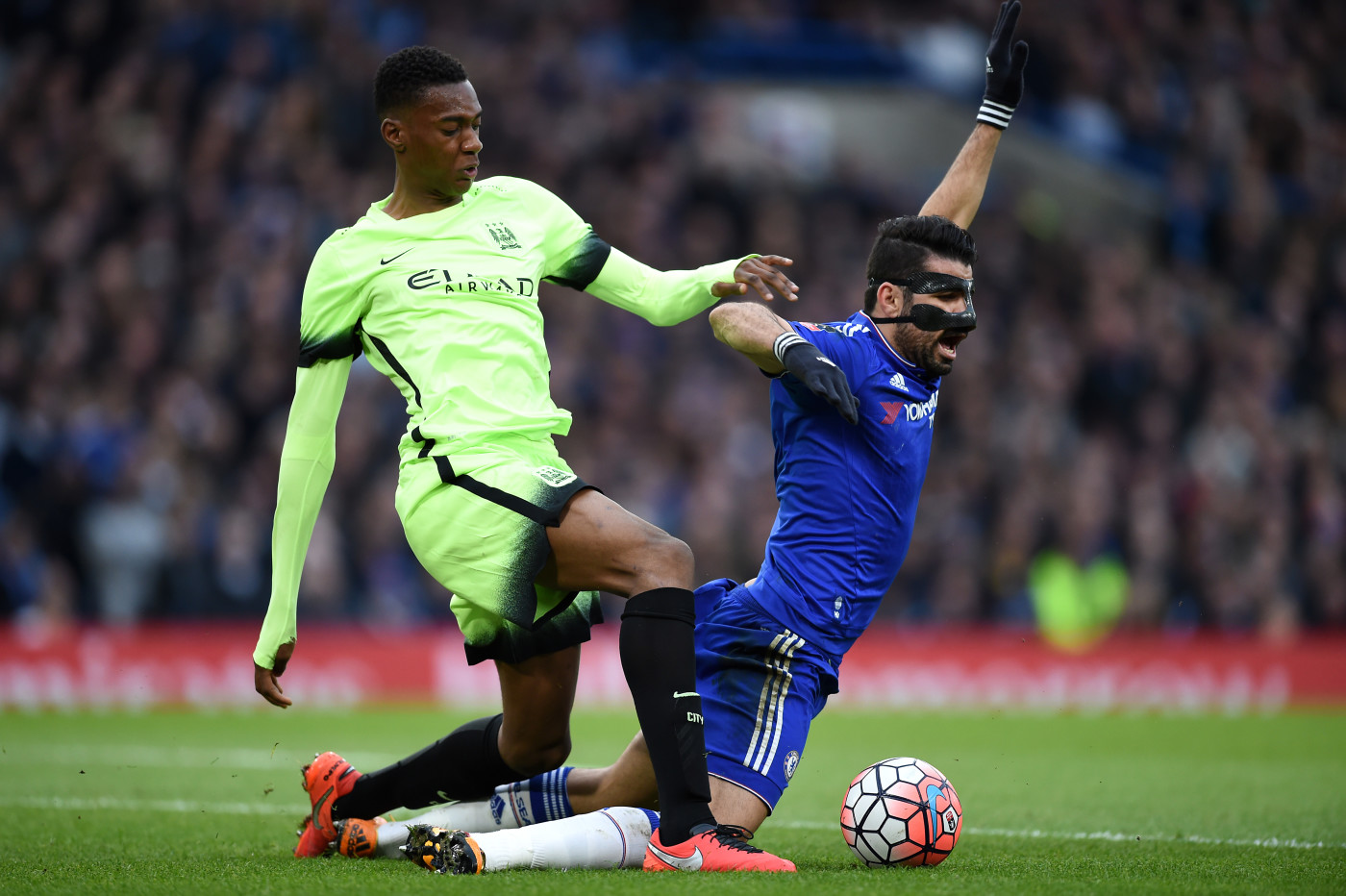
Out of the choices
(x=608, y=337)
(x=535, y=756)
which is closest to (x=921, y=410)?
(x=535, y=756)

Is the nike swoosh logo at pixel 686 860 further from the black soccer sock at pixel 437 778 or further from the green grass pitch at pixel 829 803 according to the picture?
the black soccer sock at pixel 437 778

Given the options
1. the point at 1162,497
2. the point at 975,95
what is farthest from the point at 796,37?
the point at 1162,497

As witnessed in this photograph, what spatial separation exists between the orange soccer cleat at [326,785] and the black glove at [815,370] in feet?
6.92

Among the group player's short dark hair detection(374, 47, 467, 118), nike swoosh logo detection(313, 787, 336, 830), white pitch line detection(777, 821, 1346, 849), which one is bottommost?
white pitch line detection(777, 821, 1346, 849)

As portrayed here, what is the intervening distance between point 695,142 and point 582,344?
4126 mm

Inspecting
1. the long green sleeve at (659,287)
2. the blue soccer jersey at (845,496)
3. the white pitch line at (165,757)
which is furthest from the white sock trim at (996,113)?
the white pitch line at (165,757)

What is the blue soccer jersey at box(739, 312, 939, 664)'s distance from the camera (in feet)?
15.7

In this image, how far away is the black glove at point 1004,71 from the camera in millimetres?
5531

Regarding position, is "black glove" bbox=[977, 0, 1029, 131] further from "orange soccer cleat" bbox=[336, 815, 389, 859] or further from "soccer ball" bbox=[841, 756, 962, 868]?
"orange soccer cleat" bbox=[336, 815, 389, 859]

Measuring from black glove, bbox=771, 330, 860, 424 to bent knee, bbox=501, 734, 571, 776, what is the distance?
1491mm

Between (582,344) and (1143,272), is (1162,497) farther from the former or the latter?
(582,344)

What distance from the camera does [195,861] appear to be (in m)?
4.80

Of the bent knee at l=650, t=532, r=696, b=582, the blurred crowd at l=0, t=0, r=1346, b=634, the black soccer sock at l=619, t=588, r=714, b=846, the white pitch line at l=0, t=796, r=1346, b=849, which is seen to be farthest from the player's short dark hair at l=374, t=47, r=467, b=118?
the blurred crowd at l=0, t=0, r=1346, b=634

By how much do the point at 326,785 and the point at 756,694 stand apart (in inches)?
60.8
